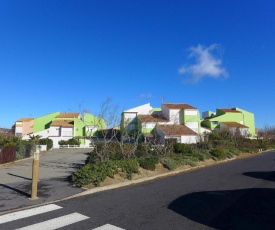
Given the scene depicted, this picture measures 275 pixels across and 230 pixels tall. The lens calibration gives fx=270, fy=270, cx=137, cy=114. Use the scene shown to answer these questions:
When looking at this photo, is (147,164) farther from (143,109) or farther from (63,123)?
(63,123)

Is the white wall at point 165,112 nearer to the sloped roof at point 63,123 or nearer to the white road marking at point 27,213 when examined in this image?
the sloped roof at point 63,123

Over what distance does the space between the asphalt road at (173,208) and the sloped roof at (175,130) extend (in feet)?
106

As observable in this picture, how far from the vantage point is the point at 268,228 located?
5.68 m

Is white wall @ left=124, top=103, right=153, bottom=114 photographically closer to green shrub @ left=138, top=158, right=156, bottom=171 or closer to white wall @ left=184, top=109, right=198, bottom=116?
white wall @ left=184, top=109, right=198, bottom=116

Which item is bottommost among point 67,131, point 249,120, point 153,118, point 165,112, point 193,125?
point 67,131

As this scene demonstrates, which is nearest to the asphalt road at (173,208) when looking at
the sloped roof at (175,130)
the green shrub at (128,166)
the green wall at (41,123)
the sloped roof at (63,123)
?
the green shrub at (128,166)

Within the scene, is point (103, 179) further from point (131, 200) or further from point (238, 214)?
point (238, 214)

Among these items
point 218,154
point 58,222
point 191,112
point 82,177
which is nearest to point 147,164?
point 82,177

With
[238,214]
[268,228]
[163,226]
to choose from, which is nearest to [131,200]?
[163,226]

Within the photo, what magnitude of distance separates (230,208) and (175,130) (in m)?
37.3

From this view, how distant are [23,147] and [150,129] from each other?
85.5ft

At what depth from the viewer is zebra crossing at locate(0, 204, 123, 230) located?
→ 5605mm

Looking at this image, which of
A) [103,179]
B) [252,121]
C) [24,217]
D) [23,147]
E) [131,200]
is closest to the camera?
[24,217]

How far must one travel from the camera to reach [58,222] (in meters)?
5.91
